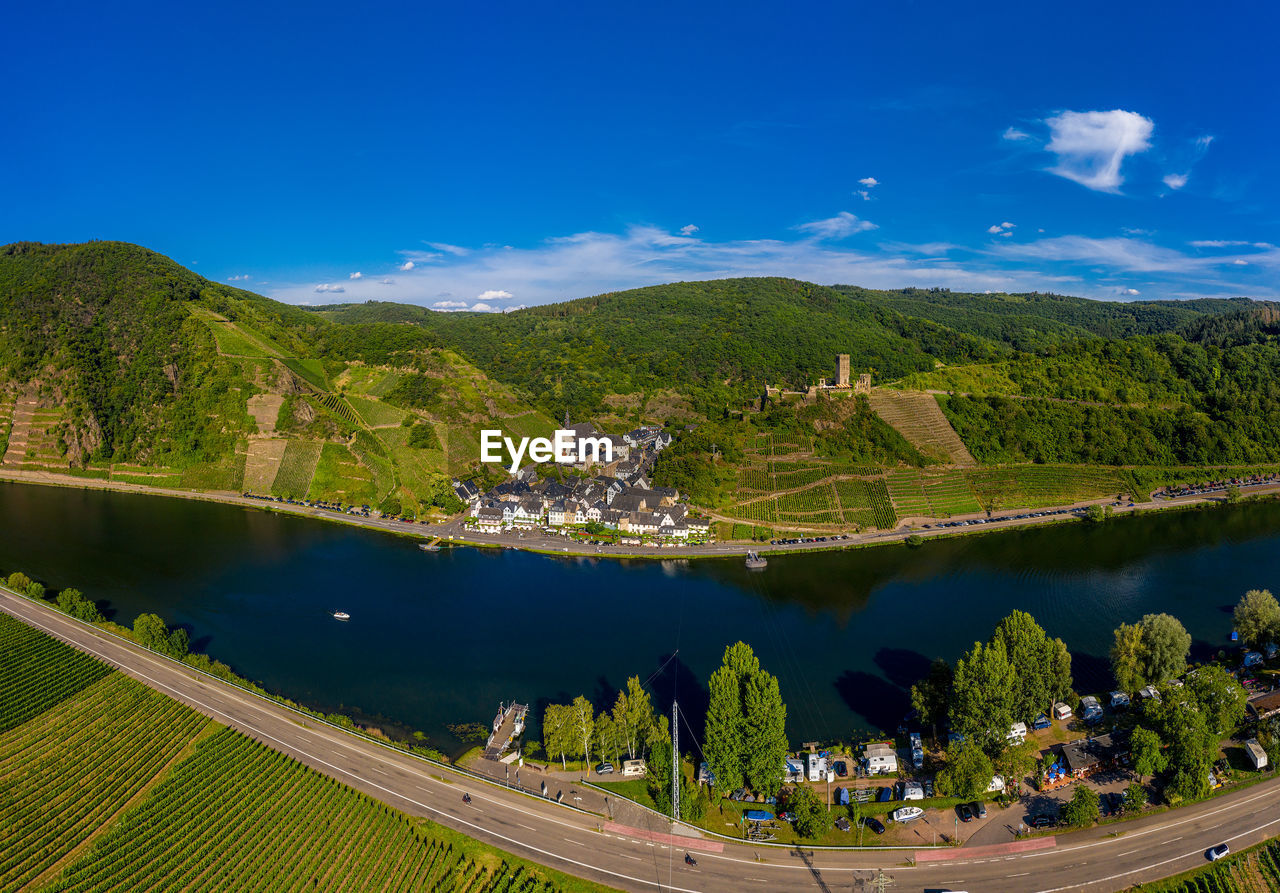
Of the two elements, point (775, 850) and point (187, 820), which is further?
point (187, 820)

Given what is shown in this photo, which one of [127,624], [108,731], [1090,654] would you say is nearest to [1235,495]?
[1090,654]

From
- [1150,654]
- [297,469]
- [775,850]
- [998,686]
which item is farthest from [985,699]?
[297,469]

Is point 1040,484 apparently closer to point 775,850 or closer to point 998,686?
point 998,686

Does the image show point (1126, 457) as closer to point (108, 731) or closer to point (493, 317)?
point (108, 731)

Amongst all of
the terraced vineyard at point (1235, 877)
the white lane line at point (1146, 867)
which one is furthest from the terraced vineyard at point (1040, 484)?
the terraced vineyard at point (1235, 877)

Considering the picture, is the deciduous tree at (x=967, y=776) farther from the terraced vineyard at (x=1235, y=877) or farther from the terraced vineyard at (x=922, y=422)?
the terraced vineyard at (x=922, y=422)

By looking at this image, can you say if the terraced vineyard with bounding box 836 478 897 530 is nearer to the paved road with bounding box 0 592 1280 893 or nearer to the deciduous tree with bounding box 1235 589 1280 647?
the deciduous tree with bounding box 1235 589 1280 647

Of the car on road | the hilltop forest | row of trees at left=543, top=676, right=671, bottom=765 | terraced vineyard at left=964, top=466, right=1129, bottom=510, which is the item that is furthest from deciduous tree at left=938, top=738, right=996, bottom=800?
terraced vineyard at left=964, top=466, right=1129, bottom=510
